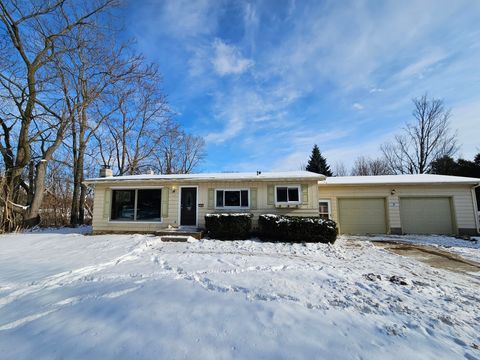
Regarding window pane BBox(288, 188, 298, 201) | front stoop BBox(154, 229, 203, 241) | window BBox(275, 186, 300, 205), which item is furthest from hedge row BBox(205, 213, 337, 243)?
window pane BBox(288, 188, 298, 201)

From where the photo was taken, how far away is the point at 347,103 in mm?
11391

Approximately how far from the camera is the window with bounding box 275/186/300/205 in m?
10.1

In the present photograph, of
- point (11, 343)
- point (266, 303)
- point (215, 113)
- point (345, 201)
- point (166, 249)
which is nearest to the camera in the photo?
point (11, 343)

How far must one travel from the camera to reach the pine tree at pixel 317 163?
2484 cm

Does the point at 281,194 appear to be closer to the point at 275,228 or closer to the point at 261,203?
the point at 261,203

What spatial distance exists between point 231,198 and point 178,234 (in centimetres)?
273

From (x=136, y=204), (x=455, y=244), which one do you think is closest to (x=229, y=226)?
(x=136, y=204)

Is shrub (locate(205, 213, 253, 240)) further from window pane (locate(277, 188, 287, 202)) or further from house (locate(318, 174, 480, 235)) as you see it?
house (locate(318, 174, 480, 235))

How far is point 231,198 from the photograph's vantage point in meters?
10.6

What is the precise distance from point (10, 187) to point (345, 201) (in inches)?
672

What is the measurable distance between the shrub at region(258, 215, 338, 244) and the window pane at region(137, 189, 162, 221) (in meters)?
5.20

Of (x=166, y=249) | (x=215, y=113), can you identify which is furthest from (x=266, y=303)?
(x=215, y=113)

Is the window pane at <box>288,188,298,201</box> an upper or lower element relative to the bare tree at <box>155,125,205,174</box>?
lower

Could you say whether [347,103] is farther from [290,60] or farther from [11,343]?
[11,343]
